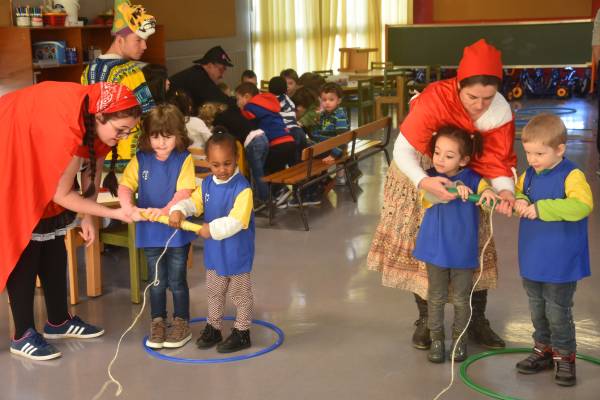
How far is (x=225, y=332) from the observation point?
169 inches

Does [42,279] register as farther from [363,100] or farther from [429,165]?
[363,100]

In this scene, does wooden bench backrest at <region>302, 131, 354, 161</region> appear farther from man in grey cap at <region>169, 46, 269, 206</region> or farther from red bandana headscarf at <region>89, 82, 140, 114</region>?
red bandana headscarf at <region>89, 82, 140, 114</region>

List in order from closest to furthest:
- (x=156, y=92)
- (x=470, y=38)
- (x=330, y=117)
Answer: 1. (x=156, y=92)
2. (x=330, y=117)
3. (x=470, y=38)

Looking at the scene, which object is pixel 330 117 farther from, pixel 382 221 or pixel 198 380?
pixel 198 380

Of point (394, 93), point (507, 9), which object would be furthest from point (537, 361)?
point (507, 9)

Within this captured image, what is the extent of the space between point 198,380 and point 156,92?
110 inches

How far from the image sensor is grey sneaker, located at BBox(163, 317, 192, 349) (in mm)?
4113

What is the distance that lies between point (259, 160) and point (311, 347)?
2.98 m

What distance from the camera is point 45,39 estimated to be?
8586 mm

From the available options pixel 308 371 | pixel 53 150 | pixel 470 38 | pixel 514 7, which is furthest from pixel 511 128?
pixel 514 7

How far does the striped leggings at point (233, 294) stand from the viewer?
3994 millimetres

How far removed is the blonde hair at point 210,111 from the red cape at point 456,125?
3226mm

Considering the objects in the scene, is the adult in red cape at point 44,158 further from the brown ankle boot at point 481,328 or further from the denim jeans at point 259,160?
the denim jeans at point 259,160

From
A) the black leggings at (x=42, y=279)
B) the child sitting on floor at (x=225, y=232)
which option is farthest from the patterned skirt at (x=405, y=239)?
the black leggings at (x=42, y=279)
